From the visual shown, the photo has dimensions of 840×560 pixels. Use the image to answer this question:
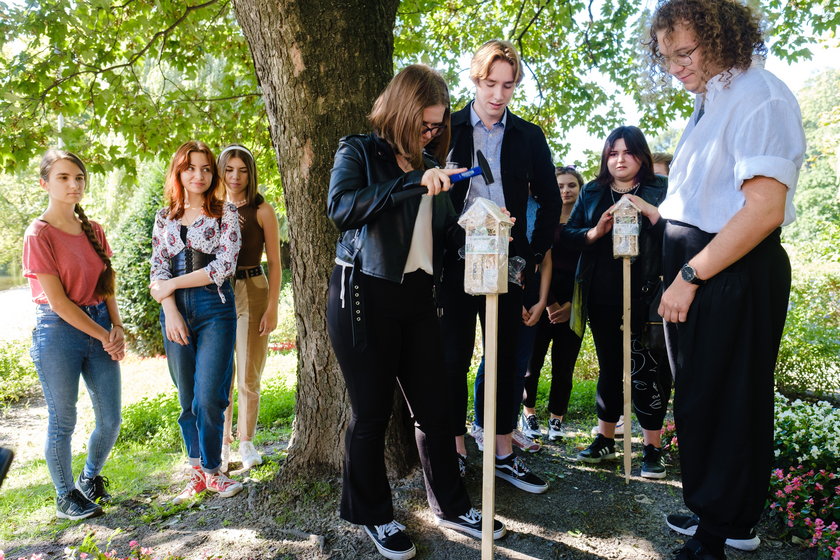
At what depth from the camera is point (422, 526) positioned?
9.43 ft

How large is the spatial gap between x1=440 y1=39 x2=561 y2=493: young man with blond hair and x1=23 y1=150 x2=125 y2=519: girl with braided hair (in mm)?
2005

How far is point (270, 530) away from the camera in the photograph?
9.62 ft

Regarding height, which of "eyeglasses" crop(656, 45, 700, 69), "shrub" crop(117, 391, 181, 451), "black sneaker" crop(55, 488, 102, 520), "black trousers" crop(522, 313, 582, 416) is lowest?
"shrub" crop(117, 391, 181, 451)

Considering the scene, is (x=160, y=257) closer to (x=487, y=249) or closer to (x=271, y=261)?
(x=271, y=261)

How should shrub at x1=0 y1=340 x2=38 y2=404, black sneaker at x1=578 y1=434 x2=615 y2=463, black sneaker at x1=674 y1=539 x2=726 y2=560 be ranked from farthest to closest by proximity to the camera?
shrub at x1=0 y1=340 x2=38 y2=404 < black sneaker at x1=578 y1=434 x2=615 y2=463 < black sneaker at x1=674 y1=539 x2=726 y2=560

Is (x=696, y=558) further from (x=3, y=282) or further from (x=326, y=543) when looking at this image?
(x=3, y=282)

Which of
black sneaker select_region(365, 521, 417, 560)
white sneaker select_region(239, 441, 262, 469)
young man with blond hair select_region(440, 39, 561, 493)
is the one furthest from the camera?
white sneaker select_region(239, 441, 262, 469)

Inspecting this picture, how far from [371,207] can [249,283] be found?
2.05 metres

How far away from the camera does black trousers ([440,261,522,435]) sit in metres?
3.09

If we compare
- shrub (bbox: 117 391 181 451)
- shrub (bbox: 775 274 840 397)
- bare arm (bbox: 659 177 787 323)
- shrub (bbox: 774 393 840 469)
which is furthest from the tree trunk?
shrub (bbox: 775 274 840 397)

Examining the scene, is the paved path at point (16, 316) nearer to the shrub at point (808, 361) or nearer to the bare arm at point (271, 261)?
the bare arm at point (271, 261)

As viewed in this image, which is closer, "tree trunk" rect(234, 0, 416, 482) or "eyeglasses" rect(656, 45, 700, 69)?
"eyeglasses" rect(656, 45, 700, 69)

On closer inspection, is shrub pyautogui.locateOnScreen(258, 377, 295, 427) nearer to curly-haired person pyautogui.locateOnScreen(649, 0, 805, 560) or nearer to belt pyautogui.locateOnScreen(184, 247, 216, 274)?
belt pyautogui.locateOnScreen(184, 247, 216, 274)

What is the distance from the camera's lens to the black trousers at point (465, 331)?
309cm
